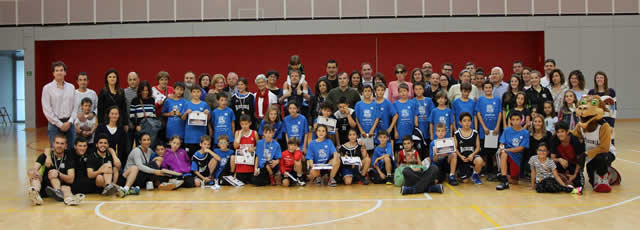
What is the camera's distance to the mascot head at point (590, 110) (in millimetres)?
7441

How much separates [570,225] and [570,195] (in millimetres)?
1884

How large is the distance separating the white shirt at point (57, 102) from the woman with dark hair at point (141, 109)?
0.92 meters

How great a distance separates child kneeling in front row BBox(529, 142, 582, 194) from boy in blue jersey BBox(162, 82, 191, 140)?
18.8 ft

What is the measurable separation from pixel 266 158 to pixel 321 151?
92 centimetres

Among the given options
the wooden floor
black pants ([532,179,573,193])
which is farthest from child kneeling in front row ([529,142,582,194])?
the wooden floor

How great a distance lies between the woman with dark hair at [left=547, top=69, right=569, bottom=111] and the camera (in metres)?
8.98

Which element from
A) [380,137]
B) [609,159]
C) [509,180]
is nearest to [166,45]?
[380,137]

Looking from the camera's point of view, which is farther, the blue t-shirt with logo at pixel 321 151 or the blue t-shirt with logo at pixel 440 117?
the blue t-shirt with logo at pixel 440 117

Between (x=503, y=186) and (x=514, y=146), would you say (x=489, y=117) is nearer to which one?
(x=514, y=146)

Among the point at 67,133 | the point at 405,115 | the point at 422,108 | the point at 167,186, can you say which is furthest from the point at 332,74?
the point at 67,133

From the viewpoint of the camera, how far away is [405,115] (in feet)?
29.2

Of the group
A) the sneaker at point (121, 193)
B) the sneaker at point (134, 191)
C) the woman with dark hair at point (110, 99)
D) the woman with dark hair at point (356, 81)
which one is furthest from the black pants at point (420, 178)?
the woman with dark hair at point (110, 99)

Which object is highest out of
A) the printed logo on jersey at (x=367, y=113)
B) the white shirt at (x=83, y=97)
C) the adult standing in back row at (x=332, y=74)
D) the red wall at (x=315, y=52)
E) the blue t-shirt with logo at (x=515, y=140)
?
the red wall at (x=315, y=52)

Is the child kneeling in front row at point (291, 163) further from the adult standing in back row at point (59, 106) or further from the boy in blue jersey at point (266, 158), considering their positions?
the adult standing in back row at point (59, 106)
